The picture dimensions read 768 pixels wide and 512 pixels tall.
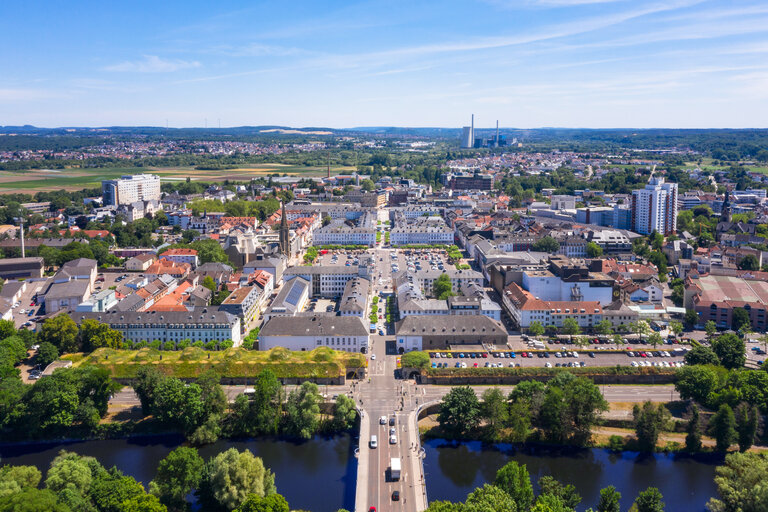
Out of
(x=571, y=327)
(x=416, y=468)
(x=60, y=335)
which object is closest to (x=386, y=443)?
(x=416, y=468)

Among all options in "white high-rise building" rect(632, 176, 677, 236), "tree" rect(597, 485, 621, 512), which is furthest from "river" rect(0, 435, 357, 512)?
"white high-rise building" rect(632, 176, 677, 236)

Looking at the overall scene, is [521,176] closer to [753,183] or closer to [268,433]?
[753,183]

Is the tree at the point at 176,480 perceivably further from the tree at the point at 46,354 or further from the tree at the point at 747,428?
the tree at the point at 747,428

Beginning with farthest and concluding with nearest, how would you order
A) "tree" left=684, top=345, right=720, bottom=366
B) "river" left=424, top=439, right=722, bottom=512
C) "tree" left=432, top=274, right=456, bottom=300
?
"tree" left=432, top=274, right=456, bottom=300 < "tree" left=684, top=345, right=720, bottom=366 < "river" left=424, top=439, right=722, bottom=512

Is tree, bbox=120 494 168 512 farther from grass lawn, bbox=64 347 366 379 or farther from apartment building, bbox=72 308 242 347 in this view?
apartment building, bbox=72 308 242 347

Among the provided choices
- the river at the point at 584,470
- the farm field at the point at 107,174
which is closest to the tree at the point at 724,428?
the river at the point at 584,470

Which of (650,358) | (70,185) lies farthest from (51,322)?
(70,185)
